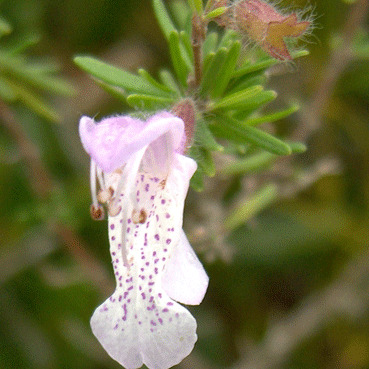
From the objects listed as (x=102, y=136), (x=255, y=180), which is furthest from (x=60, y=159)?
(x=102, y=136)

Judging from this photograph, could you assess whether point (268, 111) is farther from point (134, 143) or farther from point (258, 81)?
point (134, 143)

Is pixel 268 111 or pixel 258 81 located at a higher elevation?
pixel 258 81

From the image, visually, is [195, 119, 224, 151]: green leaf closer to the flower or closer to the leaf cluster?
the leaf cluster

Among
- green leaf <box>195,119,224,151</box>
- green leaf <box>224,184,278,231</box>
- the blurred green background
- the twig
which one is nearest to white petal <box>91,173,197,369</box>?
green leaf <box>195,119,224,151</box>

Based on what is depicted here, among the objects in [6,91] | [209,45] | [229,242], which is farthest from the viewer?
[229,242]

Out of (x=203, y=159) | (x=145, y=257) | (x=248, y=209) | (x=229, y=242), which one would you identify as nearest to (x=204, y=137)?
(x=203, y=159)

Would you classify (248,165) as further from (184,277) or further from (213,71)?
(184,277)
